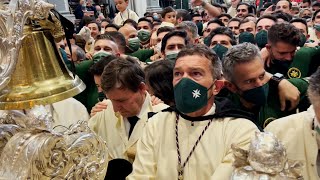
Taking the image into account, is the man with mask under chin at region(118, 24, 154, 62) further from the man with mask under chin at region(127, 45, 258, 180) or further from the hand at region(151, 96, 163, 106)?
the man with mask under chin at region(127, 45, 258, 180)

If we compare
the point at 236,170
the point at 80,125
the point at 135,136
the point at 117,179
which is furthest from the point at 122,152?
the point at 236,170

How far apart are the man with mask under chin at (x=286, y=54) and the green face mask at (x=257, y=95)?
2.07 feet

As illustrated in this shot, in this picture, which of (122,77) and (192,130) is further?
(122,77)

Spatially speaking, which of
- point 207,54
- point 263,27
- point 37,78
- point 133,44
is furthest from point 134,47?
point 37,78

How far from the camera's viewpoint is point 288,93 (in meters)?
2.20

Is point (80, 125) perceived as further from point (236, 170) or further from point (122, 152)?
point (122, 152)

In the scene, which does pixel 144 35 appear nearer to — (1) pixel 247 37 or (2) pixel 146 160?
(1) pixel 247 37

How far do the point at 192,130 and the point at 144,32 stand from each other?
3968 mm

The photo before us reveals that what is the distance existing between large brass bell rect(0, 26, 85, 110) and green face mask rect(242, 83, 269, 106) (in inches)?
49.7

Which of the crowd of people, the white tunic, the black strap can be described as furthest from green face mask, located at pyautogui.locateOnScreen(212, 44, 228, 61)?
the white tunic

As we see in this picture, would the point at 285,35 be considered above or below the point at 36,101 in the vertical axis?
below

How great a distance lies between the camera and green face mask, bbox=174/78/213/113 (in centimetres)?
164

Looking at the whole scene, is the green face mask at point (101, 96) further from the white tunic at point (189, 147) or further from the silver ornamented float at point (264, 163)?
the silver ornamented float at point (264, 163)

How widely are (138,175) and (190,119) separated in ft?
0.99
